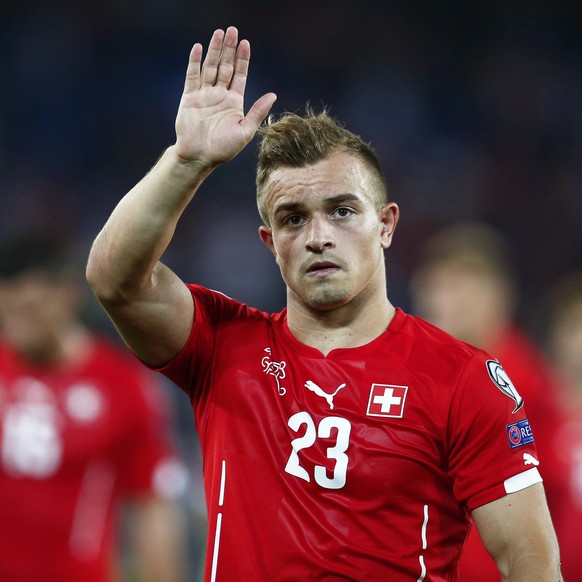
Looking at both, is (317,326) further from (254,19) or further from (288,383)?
(254,19)

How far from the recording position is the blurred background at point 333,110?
409 inches

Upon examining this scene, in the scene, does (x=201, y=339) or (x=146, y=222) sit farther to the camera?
(x=201, y=339)

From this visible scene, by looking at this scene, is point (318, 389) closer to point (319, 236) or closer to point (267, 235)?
point (319, 236)

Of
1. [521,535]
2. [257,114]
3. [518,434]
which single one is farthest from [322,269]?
[521,535]

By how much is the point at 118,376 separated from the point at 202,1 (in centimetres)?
748

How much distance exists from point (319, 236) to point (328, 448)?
22.9 inches

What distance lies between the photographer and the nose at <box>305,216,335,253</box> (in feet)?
9.61

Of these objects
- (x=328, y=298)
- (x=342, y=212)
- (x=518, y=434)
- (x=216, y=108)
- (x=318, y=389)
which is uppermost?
(x=216, y=108)

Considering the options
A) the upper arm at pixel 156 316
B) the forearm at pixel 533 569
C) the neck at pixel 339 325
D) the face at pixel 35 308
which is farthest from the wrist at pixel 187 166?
the face at pixel 35 308

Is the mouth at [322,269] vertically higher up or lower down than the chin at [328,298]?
higher up

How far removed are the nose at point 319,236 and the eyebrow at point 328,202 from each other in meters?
0.06

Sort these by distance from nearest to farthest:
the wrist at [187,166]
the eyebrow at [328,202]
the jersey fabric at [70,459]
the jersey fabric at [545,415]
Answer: the wrist at [187,166] < the eyebrow at [328,202] < the jersey fabric at [70,459] < the jersey fabric at [545,415]

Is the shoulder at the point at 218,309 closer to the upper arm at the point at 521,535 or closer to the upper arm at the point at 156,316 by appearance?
the upper arm at the point at 156,316

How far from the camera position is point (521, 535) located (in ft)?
8.85
